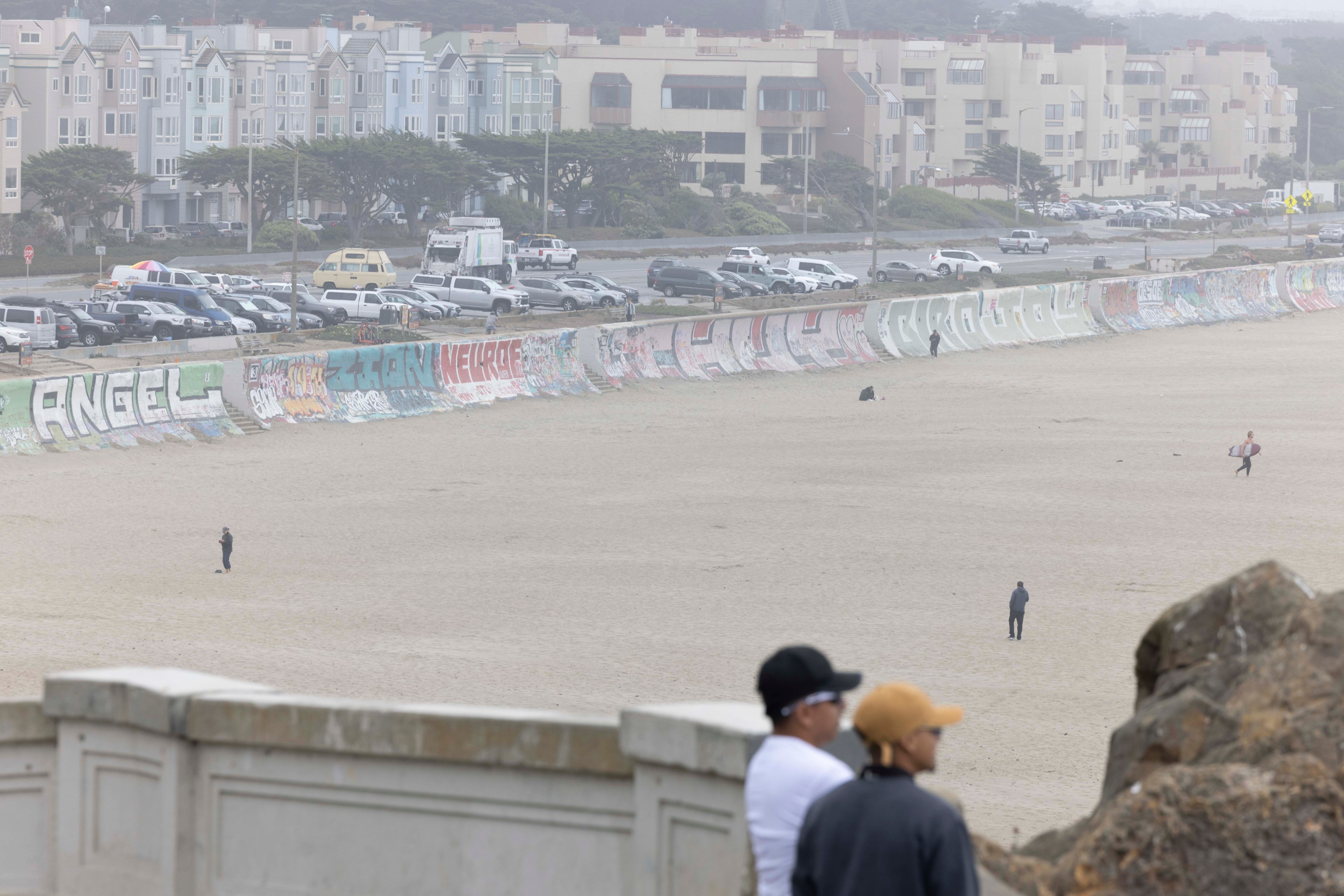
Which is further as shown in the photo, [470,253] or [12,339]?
[470,253]

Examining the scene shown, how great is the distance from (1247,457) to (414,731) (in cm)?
3092

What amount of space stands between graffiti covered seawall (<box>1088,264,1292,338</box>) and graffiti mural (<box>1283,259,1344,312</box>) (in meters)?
1.40

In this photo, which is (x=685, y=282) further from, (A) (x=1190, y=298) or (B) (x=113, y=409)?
(B) (x=113, y=409)

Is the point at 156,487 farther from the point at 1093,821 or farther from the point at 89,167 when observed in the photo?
the point at 89,167

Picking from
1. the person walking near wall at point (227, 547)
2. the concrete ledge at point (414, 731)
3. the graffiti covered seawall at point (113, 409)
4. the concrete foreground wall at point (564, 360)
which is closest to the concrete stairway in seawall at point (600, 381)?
the concrete foreground wall at point (564, 360)

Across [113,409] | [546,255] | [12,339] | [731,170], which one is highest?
[731,170]

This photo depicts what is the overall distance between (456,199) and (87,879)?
9696cm

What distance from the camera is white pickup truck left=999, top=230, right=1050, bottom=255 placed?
3831 inches

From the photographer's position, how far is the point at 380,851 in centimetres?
630

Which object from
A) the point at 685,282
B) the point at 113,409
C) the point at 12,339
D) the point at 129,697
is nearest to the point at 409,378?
the point at 113,409

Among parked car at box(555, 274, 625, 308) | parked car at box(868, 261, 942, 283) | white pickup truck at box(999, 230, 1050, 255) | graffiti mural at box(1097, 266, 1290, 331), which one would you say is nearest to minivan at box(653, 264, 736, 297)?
parked car at box(555, 274, 625, 308)

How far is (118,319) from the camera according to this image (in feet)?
167

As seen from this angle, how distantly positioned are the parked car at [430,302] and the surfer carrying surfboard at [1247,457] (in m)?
32.5

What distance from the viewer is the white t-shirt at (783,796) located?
15.4 ft
